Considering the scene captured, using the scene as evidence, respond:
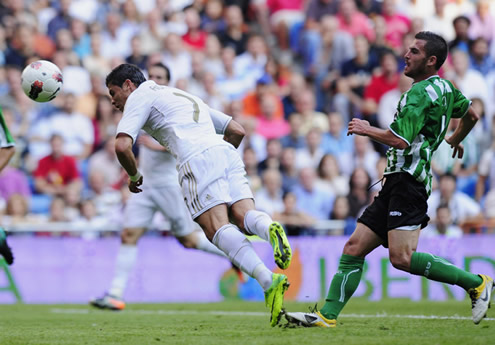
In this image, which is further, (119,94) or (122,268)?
(122,268)

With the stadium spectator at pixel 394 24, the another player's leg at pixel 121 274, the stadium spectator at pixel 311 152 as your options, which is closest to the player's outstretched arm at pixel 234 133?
the another player's leg at pixel 121 274

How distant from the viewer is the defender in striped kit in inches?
275

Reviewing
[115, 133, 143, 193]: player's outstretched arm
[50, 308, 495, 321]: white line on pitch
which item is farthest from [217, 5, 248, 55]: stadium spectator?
[115, 133, 143, 193]: player's outstretched arm

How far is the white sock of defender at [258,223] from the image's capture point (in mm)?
6989

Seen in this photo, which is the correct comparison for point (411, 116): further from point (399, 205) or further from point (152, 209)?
point (152, 209)

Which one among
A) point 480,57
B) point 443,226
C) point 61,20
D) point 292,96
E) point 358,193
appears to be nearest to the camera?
point 443,226

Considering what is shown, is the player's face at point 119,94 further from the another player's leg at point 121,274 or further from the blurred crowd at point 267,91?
the blurred crowd at point 267,91

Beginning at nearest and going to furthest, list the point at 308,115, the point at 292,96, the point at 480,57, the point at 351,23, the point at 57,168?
the point at 57,168 → the point at 308,115 → the point at 292,96 → the point at 480,57 → the point at 351,23

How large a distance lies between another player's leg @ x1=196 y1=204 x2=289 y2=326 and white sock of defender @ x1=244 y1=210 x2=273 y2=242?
10 cm

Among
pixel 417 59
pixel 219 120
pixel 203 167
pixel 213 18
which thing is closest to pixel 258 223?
pixel 203 167

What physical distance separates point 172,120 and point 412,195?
2098 millimetres

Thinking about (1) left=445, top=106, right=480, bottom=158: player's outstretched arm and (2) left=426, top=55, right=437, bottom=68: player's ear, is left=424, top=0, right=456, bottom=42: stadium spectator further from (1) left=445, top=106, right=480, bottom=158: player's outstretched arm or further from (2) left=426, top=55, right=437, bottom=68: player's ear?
(2) left=426, top=55, right=437, bottom=68: player's ear

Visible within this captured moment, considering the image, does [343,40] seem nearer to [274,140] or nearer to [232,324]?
[274,140]

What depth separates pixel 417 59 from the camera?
720cm
